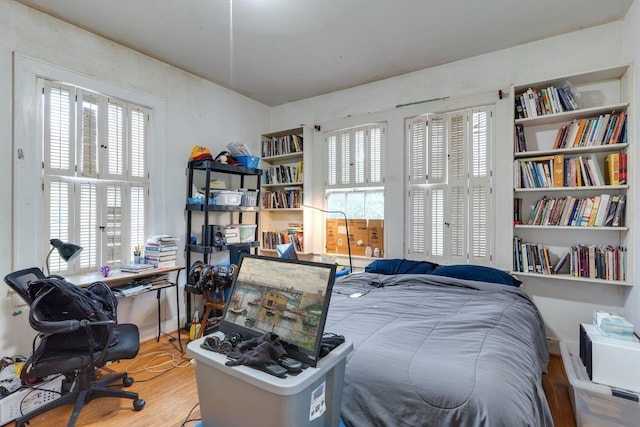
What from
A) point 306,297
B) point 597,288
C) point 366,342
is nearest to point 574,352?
point 597,288

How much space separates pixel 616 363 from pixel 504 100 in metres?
2.21

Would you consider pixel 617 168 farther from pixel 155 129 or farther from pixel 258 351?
pixel 155 129

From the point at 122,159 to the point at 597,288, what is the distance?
432 cm

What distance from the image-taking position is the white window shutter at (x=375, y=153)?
11.8ft

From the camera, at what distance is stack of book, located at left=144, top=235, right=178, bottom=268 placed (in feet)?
9.84

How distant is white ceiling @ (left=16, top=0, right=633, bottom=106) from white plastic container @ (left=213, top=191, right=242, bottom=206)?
52.3 inches

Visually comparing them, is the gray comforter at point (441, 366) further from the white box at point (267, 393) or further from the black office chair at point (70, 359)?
the black office chair at point (70, 359)

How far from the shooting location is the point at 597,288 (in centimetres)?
262

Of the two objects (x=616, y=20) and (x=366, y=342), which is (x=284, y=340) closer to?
(x=366, y=342)

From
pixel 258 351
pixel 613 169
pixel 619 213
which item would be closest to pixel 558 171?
pixel 613 169

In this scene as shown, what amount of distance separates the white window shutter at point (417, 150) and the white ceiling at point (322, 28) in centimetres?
61

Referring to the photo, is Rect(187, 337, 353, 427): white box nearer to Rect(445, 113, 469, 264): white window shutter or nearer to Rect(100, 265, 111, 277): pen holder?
Rect(100, 265, 111, 277): pen holder

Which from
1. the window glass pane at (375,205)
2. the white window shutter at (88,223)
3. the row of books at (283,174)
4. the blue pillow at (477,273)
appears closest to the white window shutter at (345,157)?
the window glass pane at (375,205)

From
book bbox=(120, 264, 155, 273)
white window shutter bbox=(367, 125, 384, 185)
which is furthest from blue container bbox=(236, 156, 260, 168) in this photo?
book bbox=(120, 264, 155, 273)
